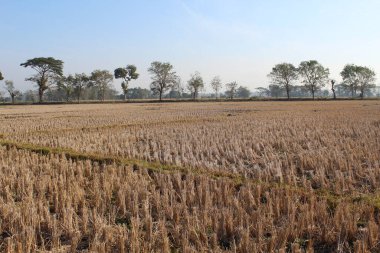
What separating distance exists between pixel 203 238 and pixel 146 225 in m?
0.84

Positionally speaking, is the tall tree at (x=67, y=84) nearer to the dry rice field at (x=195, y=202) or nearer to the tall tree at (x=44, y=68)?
the tall tree at (x=44, y=68)

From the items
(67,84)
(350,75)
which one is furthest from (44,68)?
(350,75)

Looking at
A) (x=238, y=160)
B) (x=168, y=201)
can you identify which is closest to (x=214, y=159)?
(x=238, y=160)

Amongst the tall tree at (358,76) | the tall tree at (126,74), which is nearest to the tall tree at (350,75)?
the tall tree at (358,76)

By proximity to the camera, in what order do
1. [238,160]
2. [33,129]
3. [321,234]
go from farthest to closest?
[33,129] < [238,160] < [321,234]

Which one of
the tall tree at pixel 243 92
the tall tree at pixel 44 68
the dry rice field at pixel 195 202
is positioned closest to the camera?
the dry rice field at pixel 195 202

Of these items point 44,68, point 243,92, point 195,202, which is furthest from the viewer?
point 243,92

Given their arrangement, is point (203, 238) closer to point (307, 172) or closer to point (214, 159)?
point (307, 172)

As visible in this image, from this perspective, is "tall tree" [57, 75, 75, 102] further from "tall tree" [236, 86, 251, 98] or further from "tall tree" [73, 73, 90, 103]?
"tall tree" [236, 86, 251, 98]

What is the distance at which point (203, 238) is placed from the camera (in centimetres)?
454

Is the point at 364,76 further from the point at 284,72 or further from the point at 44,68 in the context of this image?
the point at 44,68

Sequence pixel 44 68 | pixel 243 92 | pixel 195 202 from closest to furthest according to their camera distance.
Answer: pixel 195 202
pixel 44 68
pixel 243 92

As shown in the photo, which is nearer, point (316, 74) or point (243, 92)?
point (316, 74)

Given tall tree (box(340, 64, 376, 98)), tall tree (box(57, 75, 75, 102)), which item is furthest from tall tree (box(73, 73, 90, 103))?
tall tree (box(340, 64, 376, 98))
